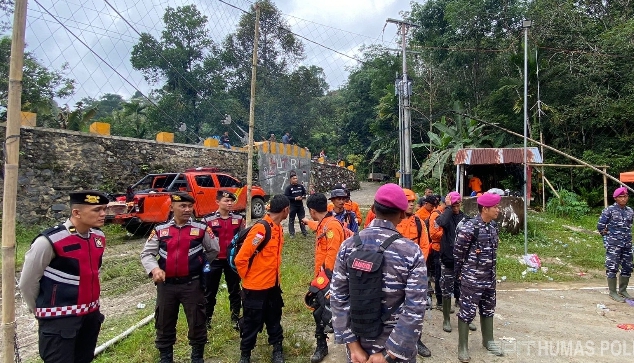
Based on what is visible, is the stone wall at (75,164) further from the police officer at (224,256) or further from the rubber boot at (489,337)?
the rubber boot at (489,337)

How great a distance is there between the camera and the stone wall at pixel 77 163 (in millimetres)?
10008

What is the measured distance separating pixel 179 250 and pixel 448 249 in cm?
314

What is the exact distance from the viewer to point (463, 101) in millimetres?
21109

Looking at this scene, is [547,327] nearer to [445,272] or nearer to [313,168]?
[445,272]

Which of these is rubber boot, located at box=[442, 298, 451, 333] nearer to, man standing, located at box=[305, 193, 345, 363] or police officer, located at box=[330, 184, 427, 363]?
man standing, located at box=[305, 193, 345, 363]

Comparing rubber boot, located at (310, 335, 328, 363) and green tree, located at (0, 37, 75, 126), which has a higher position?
green tree, located at (0, 37, 75, 126)

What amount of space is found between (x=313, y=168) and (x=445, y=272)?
14.3m

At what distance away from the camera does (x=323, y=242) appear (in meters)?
3.69

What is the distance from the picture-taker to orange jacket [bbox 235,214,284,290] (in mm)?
3529

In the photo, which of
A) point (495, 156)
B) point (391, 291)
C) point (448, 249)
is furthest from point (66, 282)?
point (495, 156)

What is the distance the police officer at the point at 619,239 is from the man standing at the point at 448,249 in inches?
120

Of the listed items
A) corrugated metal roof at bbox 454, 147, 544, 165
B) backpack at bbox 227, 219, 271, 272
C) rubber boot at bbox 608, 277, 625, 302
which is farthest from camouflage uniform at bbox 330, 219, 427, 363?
corrugated metal roof at bbox 454, 147, 544, 165

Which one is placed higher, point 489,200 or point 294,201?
point 489,200

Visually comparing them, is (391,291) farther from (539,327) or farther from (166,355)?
(539,327)
